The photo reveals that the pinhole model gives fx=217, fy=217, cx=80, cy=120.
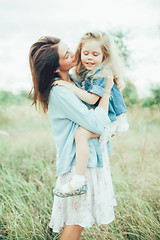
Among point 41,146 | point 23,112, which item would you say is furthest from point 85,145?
point 23,112

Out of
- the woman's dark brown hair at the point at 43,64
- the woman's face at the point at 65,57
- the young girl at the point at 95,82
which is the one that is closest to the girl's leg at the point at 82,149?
the young girl at the point at 95,82

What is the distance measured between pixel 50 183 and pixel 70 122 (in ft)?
5.62

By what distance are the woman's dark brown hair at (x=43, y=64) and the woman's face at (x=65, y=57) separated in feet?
0.09

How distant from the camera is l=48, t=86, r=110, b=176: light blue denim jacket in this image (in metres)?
1.37

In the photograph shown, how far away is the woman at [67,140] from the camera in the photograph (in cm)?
143

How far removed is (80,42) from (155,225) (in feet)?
5.76

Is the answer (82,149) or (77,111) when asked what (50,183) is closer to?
(82,149)

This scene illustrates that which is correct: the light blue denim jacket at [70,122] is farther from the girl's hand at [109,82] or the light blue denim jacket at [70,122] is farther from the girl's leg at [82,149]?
the girl's hand at [109,82]

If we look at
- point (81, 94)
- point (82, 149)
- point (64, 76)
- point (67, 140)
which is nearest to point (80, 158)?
point (82, 149)

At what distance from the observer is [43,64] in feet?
4.76

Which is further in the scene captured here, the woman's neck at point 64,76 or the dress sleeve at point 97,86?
the woman's neck at point 64,76

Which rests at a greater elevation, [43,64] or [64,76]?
[43,64]

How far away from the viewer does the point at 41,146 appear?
4090 mm

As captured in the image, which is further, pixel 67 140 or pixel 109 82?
pixel 109 82
